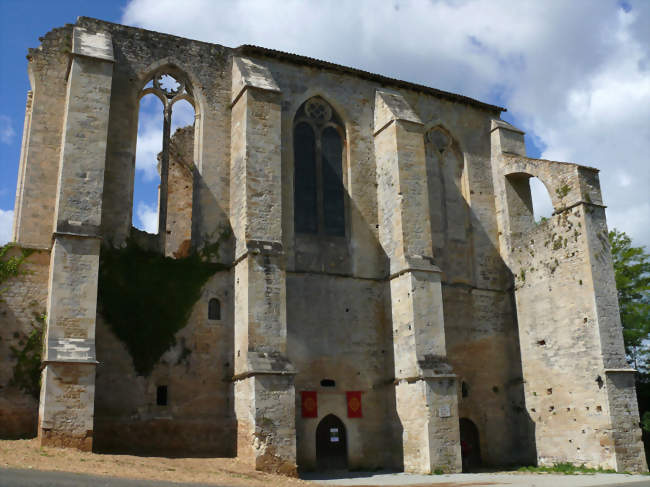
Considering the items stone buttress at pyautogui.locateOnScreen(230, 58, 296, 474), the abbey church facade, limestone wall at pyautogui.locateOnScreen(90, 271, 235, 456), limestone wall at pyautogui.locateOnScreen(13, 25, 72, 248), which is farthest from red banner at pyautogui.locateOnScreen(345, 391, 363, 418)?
limestone wall at pyautogui.locateOnScreen(13, 25, 72, 248)

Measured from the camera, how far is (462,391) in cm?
2005

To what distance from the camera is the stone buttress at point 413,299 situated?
17.1 meters

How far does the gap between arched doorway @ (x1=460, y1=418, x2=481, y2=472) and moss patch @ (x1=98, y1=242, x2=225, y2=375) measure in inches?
370

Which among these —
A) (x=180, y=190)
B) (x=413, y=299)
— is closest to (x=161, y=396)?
(x=413, y=299)

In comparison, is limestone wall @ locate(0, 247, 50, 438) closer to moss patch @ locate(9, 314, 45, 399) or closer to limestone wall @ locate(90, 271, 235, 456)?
moss patch @ locate(9, 314, 45, 399)

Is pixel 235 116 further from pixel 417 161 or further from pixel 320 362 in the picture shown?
pixel 320 362

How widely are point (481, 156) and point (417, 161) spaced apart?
424cm

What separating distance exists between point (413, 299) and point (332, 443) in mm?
4664

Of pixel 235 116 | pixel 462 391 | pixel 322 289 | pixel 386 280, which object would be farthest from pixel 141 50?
pixel 462 391

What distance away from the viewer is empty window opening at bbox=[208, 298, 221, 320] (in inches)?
681

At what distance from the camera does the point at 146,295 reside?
16562 mm

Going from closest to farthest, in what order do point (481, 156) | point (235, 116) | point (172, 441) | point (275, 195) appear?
point (172, 441) < point (275, 195) < point (235, 116) < point (481, 156)

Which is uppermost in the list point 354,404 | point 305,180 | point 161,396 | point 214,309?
point 305,180

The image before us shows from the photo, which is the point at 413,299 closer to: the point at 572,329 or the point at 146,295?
the point at 572,329
